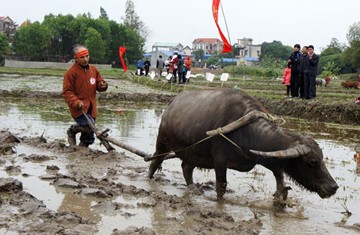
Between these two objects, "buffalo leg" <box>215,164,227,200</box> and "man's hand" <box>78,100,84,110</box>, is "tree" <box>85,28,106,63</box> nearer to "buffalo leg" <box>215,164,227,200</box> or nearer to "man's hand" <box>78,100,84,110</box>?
"man's hand" <box>78,100,84,110</box>

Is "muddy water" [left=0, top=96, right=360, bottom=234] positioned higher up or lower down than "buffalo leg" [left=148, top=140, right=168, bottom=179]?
lower down

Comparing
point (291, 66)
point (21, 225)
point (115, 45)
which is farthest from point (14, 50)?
point (21, 225)

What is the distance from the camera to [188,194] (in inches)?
236

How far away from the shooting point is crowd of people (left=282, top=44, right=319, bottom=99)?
14.1 m

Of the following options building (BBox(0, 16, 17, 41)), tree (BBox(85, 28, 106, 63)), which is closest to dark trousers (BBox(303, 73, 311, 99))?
tree (BBox(85, 28, 106, 63))

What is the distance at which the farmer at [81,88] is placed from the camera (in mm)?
7715

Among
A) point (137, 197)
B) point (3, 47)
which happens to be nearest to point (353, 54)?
point (3, 47)

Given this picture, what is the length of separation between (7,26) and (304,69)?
88.1 m

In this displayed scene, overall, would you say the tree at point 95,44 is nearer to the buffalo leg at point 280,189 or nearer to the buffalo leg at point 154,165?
the buffalo leg at point 154,165

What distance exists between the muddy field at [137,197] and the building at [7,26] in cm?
8134

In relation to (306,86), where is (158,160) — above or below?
below

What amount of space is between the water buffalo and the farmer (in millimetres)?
1689

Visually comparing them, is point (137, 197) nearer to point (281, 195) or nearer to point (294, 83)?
point (281, 195)

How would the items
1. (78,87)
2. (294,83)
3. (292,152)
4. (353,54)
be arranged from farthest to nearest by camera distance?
(353,54), (294,83), (78,87), (292,152)
